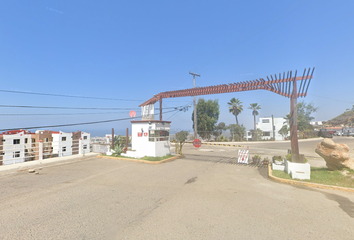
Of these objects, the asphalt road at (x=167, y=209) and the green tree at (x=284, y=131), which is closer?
the asphalt road at (x=167, y=209)

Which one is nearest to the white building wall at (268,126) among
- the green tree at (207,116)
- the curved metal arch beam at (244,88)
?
the green tree at (207,116)

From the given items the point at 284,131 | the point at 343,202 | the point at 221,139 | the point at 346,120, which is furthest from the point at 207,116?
the point at 346,120

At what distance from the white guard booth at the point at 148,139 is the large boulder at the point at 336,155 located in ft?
33.7

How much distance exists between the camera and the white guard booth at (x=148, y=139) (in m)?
14.5

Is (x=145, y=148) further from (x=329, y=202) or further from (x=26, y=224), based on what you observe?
(x=329, y=202)

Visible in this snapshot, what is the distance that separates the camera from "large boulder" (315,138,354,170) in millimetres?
8477

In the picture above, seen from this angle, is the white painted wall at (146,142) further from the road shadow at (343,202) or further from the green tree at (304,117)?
the green tree at (304,117)

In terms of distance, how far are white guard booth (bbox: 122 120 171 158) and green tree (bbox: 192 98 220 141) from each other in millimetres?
23710

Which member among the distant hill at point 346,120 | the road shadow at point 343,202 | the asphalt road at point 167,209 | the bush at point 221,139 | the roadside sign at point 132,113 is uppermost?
the distant hill at point 346,120

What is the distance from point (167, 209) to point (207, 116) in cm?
3367

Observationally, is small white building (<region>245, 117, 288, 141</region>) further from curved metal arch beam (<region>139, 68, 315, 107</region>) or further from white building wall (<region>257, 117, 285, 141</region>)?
curved metal arch beam (<region>139, 68, 315, 107</region>)

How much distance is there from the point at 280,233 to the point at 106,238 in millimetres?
3750

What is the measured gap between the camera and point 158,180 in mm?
8609

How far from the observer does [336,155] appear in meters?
8.45
